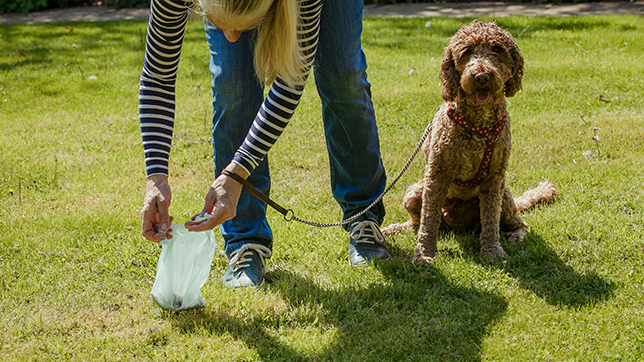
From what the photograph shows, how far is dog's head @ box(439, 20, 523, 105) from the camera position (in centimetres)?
260

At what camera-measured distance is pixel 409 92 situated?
5.66 meters

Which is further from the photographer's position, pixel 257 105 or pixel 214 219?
pixel 257 105

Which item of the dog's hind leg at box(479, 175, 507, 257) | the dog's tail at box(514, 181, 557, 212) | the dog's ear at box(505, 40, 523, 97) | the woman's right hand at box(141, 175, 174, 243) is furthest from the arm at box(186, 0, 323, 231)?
the dog's tail at box(514, 181, 557, 212)

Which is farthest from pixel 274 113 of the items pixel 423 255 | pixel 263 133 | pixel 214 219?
pixel 423 255

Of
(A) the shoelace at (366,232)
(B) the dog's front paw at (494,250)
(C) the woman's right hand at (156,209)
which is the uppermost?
(C) the woman's right hand at (156,209)

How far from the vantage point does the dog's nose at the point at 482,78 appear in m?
2.57

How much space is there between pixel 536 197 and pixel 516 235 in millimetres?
459

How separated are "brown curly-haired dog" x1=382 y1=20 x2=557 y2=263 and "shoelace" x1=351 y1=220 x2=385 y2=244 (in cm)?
24

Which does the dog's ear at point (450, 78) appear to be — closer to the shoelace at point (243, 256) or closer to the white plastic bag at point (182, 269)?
the shoelace at point (243, 256)

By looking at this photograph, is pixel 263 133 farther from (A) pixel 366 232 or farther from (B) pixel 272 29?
(A) pixel 366 232

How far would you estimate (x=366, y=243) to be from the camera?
122 inches

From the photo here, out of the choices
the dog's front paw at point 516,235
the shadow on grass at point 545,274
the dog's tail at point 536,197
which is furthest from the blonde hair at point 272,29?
the dog's tail at point 536,197

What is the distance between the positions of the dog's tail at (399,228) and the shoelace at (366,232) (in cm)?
23

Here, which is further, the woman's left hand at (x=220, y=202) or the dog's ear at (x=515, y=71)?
the dog's ear at (x=515, y=71)
